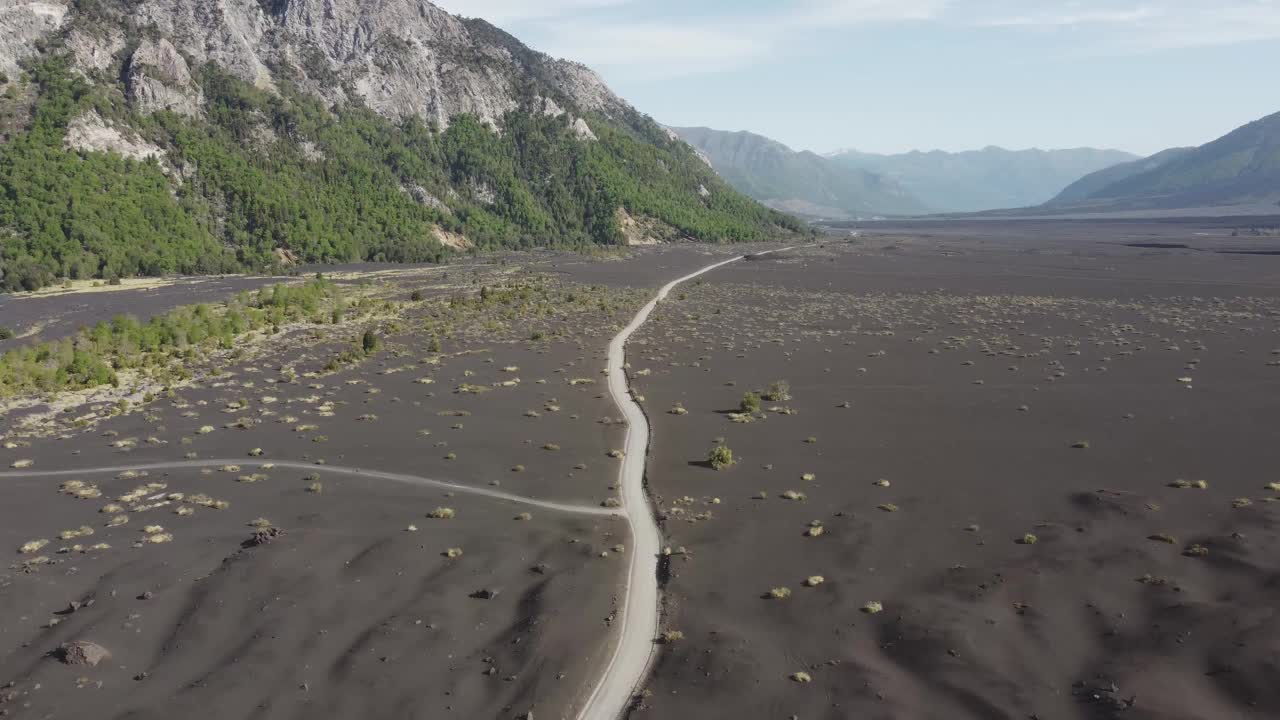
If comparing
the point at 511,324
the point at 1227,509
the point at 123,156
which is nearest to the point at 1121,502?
the point at 1227,509

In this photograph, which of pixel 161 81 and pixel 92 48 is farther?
pixel 161 81

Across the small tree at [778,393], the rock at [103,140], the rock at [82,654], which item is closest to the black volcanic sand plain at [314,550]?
the rock at [82,654]

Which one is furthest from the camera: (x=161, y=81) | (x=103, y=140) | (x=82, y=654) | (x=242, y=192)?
(x=161, y=81)

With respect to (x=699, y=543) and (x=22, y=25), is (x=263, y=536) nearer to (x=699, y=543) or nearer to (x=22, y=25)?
(x=699, y=543)

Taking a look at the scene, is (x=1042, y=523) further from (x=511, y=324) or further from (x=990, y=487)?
(x=511, y=324)

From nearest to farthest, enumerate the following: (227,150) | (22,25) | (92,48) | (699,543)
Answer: (699,543), (22,25), (92,48), (227,150)

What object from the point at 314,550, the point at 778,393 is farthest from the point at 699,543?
the point at 778,393

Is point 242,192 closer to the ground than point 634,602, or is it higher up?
higher up

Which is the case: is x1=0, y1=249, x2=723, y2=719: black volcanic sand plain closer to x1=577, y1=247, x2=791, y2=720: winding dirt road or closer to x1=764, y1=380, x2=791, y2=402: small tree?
x1=577, y1=247, x2=791, y2=720: winding dirt road

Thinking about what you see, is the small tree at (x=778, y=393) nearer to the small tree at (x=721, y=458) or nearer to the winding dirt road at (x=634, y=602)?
the winding dirt road at (x=634, y=602)
